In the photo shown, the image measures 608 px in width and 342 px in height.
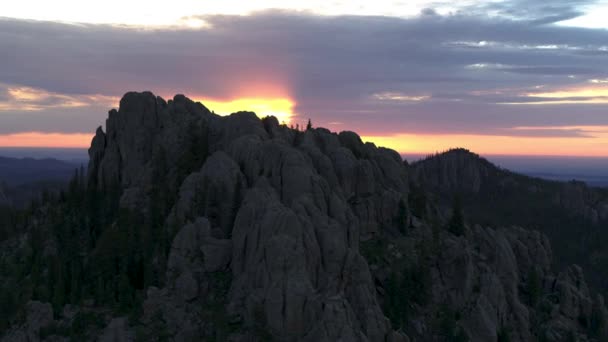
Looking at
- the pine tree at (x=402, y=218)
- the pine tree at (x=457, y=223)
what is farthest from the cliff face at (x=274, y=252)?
the pine tree at (x=457, y=223)

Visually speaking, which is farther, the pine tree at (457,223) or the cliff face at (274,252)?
the pine tree at (457,223)

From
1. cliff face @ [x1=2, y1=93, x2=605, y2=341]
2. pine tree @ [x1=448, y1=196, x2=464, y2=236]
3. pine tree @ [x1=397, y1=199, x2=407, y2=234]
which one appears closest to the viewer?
cliff face @ [x1=2, y1=93, x2=605, y2=341]

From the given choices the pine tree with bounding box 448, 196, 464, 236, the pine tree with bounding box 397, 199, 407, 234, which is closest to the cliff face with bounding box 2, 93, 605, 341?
the pine tree with bounding box 397, 199, 407, 234

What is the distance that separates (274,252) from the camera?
253 ft

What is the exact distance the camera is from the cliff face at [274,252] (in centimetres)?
7675

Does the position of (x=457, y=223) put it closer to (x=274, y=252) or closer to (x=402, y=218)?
(x=402, y=218)

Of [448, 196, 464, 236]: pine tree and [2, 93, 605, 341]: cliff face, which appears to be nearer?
[2, 93, 605, 341]: cliff face

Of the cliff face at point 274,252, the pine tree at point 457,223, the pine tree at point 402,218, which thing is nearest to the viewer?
the cliff face at point 274,252

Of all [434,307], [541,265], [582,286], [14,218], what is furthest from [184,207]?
[582,286]

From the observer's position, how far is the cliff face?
7675cm

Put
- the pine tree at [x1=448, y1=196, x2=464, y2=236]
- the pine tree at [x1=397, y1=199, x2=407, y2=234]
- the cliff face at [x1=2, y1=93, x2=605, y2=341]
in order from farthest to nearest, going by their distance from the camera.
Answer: the pine tree at [x1=448, y1=196, x2=464, y2=236] < the pine tree at [x1=397, y1=199, x2=407, y2=234] < the cliff face at [x1=2, y1=93, x2=605, y2=341]

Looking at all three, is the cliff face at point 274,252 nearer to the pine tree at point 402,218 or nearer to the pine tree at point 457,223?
the pine tree at point 402,218

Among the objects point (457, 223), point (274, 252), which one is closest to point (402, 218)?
point (457, 223)

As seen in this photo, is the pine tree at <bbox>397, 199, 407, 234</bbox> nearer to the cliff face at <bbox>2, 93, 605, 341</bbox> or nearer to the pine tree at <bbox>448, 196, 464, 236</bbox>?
the cliff face at <bbox>2, 93, 605, 341</bbox>
